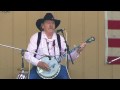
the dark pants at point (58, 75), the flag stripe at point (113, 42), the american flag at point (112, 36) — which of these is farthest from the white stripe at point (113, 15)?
the dark pants at point (58, 75)

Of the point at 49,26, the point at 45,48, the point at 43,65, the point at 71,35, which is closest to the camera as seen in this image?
the point at 43,65

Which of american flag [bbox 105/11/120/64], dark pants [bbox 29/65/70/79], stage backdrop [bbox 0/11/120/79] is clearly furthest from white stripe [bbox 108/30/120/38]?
dark pants [bbox 29/65/70/79]

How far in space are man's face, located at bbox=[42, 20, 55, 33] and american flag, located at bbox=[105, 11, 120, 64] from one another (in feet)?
3.61

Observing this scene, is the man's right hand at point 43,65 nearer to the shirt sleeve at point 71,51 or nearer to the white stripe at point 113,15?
the shirt sleeve at point 71,51

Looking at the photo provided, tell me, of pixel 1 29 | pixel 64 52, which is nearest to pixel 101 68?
pixel 64 52

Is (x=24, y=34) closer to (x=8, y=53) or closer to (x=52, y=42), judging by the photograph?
(x=8, y=53)

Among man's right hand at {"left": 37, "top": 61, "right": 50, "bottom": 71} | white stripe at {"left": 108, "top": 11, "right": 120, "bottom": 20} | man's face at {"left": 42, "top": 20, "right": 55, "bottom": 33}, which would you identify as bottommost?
man's right hand at {"left": 37, "top": 61, "right": 50, "bottom": 71}

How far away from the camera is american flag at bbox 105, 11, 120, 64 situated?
6648 millimetres

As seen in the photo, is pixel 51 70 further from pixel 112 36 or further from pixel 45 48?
pixel 112 36

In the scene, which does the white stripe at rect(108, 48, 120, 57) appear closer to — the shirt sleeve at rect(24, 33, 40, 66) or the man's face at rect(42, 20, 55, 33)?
the man's face at rect(42, 20, 55, 33)

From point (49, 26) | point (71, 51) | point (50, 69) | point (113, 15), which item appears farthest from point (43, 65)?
point (113, 15)

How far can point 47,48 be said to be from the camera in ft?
18.7

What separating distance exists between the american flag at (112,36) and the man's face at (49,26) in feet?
3.61

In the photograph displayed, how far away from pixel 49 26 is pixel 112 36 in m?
1.25
